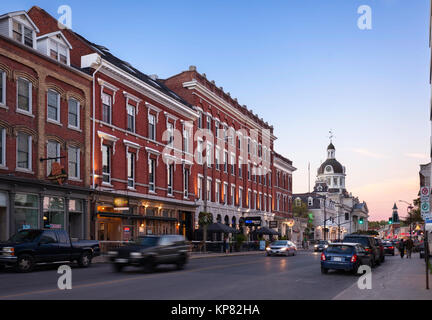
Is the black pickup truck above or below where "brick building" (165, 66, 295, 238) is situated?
below

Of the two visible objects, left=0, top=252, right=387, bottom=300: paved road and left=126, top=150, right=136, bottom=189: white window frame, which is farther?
left=126, top=150, right=136, bottom=189: white window frame

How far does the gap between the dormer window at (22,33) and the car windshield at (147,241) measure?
48.5ft

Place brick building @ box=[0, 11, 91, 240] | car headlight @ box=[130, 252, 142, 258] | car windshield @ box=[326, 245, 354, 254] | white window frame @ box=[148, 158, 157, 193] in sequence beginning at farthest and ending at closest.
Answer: white window frame @ box=[148, 158, 157, 193] < brick building @ box=[0, 11, 91, 240] < car windshield @ box=[326, 245, 354, 254] < car headlight @ box=[130, 252, 142, 258]

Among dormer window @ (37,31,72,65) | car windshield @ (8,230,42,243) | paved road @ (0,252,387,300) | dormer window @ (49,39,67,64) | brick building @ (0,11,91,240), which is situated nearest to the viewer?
paved road @ (0,252,387,300)

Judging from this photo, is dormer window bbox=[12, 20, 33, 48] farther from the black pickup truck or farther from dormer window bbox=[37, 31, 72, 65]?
the black pickup truck

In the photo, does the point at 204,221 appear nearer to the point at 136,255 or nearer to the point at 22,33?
the point at 22,33

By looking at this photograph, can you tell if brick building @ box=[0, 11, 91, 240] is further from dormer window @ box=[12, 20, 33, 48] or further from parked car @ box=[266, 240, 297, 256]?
parked car @ box=[266, 240, 297, 256]

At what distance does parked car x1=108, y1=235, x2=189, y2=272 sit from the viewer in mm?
20719

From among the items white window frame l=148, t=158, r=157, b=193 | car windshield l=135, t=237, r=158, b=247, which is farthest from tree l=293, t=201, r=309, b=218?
car windshield l=135, t=237, r=158, b=247

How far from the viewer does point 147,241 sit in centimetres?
2183

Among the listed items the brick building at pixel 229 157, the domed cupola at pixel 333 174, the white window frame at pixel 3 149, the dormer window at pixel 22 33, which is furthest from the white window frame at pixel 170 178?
the domed cupola at pixel 333 174

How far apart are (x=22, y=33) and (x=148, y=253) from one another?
16.3 meters

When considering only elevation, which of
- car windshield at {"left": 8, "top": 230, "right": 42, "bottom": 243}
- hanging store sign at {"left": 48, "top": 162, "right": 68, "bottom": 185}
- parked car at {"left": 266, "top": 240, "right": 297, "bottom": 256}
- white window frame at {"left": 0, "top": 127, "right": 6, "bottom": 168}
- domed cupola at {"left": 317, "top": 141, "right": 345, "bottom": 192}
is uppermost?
domed cupola at {"left": 317, "top": 141, "right": 345, "bottom": 192}

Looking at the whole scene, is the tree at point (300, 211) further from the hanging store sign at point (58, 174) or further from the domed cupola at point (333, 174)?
the hanging store sign at point (58, 174)
